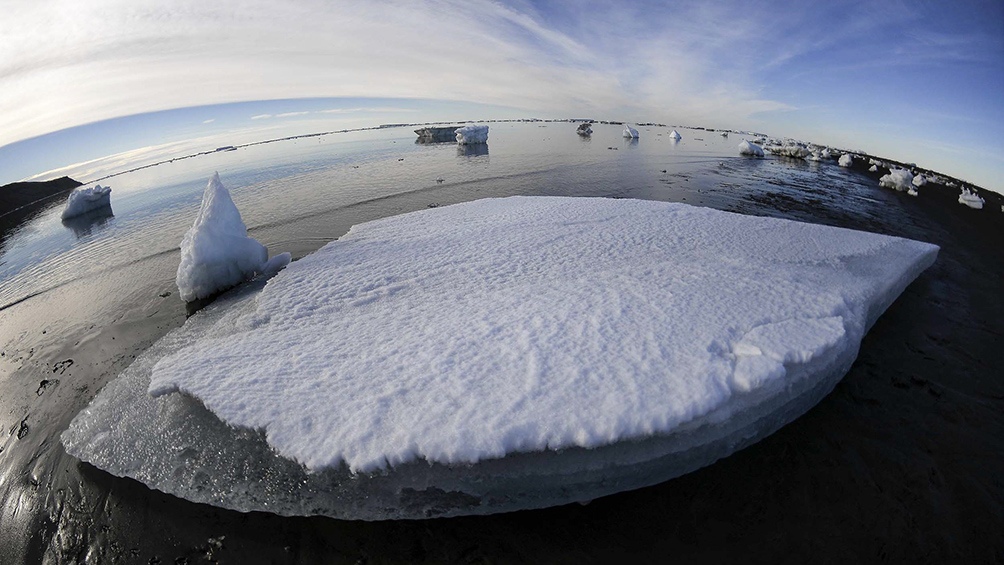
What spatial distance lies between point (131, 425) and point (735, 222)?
10071mm

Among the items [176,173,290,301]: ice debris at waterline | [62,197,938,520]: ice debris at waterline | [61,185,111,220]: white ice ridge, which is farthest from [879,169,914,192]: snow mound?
[61,185,111,220]: white ice ridge

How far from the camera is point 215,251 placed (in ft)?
22.6

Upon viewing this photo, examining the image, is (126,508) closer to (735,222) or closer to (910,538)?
(910,538)

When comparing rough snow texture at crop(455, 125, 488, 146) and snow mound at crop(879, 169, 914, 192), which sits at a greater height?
rough snow texture at crop(455, 125, 488, 146)

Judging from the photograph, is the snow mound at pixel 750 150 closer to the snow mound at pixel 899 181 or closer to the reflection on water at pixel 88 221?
the snow mound at pixel 899 181

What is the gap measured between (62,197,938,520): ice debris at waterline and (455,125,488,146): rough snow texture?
34280mm

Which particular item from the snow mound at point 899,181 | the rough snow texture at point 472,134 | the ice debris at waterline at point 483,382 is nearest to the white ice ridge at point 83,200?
the ice debris at waterline at point 483,382

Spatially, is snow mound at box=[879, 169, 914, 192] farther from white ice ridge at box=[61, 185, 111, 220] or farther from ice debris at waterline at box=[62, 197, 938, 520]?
white ice ridge at box=[61, 185, 111, 220]

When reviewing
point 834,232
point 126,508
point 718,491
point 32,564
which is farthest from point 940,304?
point 32,564

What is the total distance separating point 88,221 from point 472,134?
28956 millimetres

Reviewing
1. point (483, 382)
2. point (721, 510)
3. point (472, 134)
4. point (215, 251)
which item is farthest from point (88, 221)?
point (472, 134)

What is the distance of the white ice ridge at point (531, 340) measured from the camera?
116 inches

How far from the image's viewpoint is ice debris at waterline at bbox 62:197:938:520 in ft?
9.63

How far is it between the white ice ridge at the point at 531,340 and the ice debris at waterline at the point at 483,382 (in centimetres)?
2
